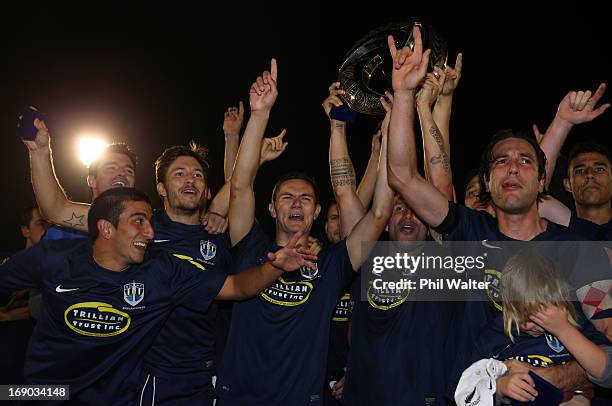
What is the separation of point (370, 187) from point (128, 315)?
2.04m

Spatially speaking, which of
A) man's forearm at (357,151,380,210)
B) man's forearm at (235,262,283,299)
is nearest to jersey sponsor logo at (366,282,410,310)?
man's forearm at (235,262,283,299)

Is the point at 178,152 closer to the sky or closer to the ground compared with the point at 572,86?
closer to the ground

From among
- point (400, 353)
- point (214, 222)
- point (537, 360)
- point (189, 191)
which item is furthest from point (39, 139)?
point (537, 360)

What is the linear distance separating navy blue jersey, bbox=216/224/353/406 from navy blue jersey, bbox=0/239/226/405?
1.10 feet

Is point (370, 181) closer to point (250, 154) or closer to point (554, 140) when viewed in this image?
point (250, 154)

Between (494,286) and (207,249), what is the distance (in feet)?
6.22

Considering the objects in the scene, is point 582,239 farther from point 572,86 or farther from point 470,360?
point 572,86

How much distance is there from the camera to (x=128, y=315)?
3.21 m

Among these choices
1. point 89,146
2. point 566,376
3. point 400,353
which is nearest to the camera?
point 566,376

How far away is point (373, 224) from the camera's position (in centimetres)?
337

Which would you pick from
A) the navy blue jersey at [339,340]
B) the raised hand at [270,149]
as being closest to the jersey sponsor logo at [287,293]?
the navy blue jersey at [339,340]

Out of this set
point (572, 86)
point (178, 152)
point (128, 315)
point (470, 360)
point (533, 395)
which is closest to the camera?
point (533, 395)

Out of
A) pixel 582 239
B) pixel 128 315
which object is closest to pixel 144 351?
pixel 128 315

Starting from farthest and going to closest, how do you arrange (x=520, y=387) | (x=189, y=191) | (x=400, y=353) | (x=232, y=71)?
(x=232, y=71) < (x=189, y=191) < (x=400, y=353) < (x=520, y=387)
